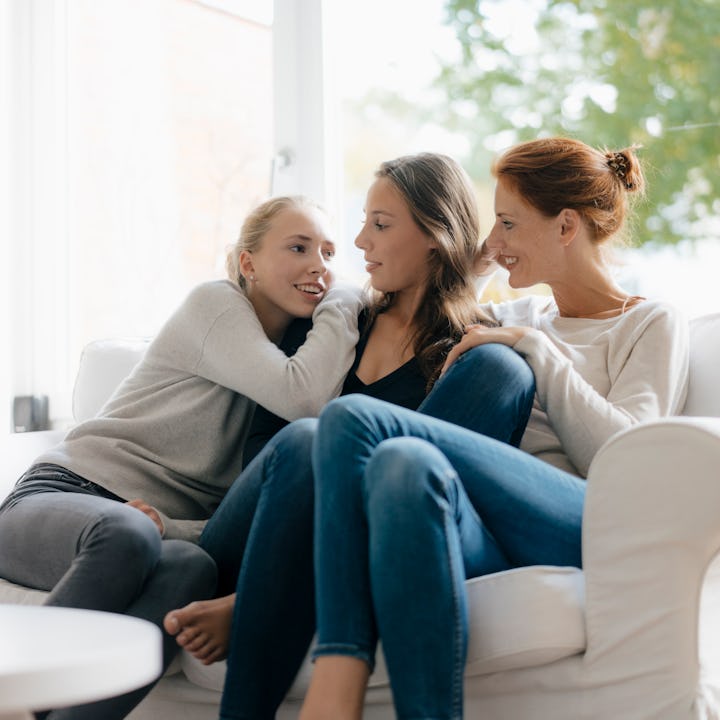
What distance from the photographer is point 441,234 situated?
6.49 ft

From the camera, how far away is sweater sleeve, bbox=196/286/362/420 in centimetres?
185

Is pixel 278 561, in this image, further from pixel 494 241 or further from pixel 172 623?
pixel 494 241

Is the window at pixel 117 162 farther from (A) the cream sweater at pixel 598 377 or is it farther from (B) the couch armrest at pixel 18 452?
(A) the cream sweater at pixel 598 377

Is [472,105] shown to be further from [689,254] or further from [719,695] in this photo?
[719,695]

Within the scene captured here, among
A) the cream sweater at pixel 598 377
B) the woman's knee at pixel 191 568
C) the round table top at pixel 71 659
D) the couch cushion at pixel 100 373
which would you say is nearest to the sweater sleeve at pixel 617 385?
the cream sweater at pixel 598 377

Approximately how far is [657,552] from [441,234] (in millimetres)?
853

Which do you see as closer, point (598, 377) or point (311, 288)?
point (598, 377)

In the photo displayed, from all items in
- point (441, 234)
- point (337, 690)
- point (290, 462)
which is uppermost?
point (441, 234)

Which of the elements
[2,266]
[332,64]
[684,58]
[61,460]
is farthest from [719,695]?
[2,266]

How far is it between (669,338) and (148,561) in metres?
0.96

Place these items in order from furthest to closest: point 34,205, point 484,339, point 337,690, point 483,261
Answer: point 34,205
point 483,261
point 484,339
point 337,690

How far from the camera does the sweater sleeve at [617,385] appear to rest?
165cm

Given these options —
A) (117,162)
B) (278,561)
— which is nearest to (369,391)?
(278,561)

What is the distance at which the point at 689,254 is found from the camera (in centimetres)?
263
